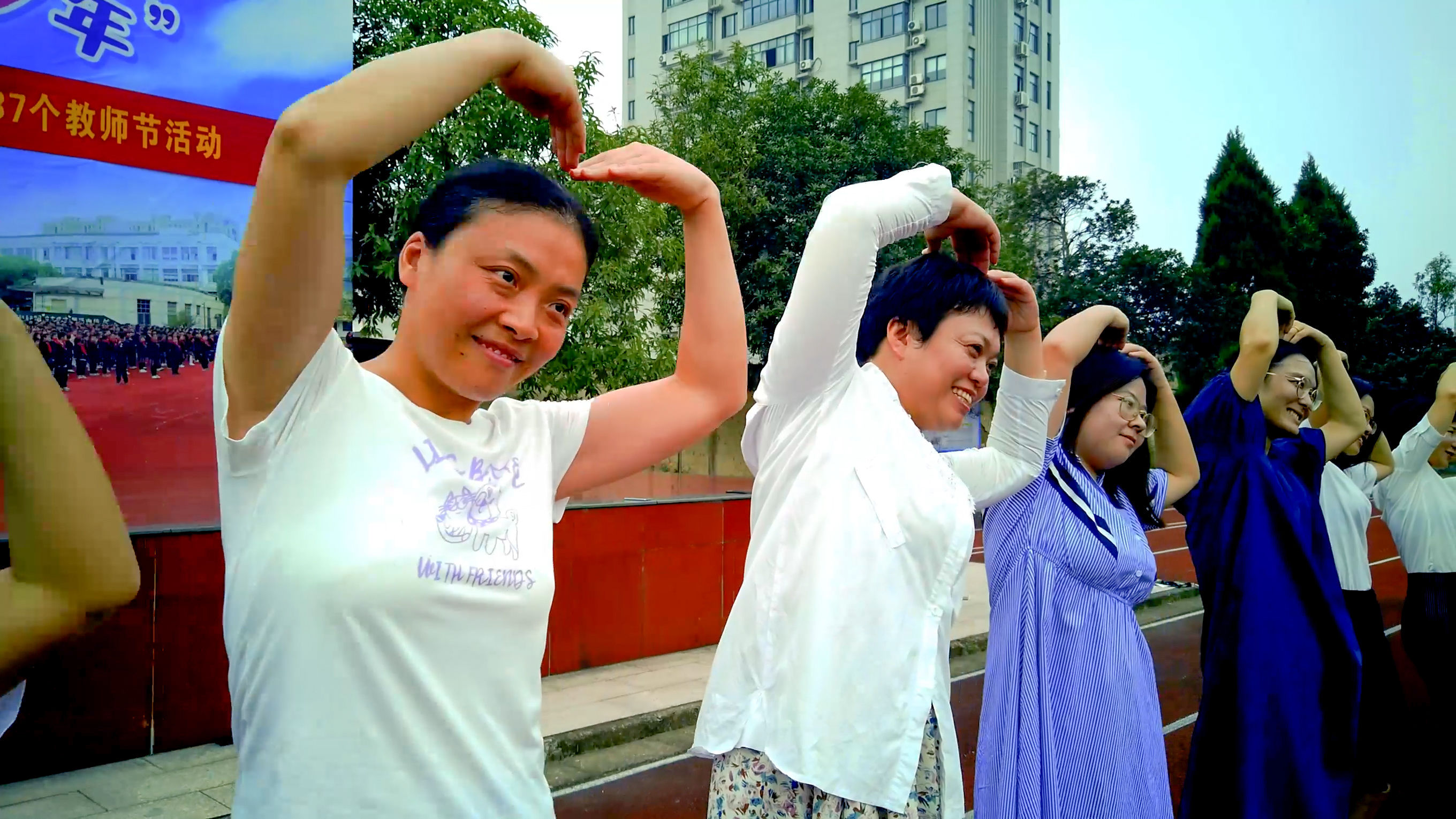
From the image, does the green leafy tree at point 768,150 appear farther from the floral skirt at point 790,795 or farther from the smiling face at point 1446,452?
the floral skirt at point 790,795

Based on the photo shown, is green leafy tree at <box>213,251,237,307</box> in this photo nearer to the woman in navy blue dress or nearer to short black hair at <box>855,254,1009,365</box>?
short black hair at <box>855,254,1009,365</box>

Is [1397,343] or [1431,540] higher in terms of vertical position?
[1397,343]

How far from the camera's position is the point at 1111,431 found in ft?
9.61

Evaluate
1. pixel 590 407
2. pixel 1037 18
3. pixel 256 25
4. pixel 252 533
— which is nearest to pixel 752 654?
pixel 590 407

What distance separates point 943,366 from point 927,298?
151 millimetres

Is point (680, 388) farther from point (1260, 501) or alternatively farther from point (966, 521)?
point (1260, 501)

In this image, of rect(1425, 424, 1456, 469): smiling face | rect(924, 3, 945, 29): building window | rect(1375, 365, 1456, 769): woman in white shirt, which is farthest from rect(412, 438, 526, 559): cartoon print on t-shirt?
rect(924, 3, 945, 29): building window

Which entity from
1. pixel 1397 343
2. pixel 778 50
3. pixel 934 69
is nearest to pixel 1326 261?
pixel 1397 343

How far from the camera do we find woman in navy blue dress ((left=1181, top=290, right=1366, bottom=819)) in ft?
11.4

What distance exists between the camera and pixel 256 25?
16.6ft

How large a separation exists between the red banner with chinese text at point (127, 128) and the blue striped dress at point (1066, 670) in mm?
3532

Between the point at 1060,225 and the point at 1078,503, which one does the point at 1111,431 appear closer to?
the point at 1078,503

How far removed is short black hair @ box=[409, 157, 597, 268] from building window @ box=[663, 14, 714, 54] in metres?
42.7

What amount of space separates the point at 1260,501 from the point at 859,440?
2380 mm
